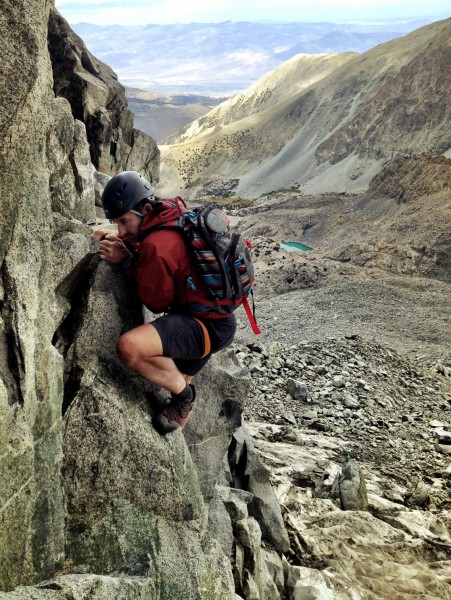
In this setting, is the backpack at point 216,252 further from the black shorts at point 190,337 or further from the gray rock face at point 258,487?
the gray rock face at point 258,487

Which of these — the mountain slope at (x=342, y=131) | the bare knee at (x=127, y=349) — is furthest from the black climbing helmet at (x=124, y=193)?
the mountain slope at (x=342, y=131)

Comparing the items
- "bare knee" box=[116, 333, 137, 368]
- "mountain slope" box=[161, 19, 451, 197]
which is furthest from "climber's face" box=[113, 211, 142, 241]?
"mountain slope" box=[161, 19, 451, 197]

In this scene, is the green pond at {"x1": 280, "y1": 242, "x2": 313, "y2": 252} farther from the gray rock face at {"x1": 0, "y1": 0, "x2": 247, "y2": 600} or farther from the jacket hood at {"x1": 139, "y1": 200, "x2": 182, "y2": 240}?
the jacket hood at {"x1": 139, "y1": 200, "x2": 182, "y2": 240}

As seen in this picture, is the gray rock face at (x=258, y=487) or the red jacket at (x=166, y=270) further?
the gray rock face at (x=258, y=487)

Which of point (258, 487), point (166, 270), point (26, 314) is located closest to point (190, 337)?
point (166, 270)

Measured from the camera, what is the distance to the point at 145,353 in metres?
7.01

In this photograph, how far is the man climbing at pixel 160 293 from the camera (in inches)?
275

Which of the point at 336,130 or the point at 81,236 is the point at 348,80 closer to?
the point at 336,130

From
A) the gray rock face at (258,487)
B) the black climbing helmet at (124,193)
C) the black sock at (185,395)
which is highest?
the black climbing helmet at (124,193)

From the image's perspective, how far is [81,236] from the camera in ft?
24.3

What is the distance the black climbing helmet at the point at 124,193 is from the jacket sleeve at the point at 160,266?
551 millimetres

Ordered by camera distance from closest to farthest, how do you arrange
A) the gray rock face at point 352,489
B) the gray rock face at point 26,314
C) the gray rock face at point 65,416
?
the gray rock face at point 26,314 < the gray rock face at point 65,416 < the gray rock face at point 352,489

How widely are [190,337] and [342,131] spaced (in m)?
89.0

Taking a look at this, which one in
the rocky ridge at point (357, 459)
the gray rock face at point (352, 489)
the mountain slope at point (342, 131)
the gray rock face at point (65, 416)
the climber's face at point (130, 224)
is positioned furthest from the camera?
the mountain slope at point (342, 131)
